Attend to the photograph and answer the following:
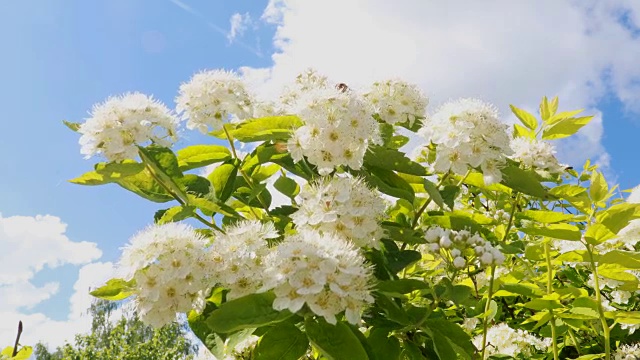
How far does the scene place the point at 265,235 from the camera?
174 cm

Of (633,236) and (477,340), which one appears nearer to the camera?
(633,236)

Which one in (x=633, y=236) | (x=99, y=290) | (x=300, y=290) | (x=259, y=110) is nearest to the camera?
(x=300, y=290)

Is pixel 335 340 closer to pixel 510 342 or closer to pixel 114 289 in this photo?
pixel 114 289

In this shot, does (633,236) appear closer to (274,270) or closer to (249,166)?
(249,166)

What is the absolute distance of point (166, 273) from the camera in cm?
160

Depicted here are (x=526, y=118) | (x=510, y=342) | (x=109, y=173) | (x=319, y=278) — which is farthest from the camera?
(x=510, y=342)

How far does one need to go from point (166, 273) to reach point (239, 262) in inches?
6.8

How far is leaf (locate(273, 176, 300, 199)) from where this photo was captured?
2039 millimetres

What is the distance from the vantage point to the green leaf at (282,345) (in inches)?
Result: 61.5

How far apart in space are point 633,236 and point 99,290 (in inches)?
81.7

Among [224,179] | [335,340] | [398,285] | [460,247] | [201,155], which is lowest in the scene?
[335,340]

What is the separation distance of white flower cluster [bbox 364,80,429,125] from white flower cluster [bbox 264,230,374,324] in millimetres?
814

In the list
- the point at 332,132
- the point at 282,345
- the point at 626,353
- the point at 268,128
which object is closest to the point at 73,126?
the point at 268,128

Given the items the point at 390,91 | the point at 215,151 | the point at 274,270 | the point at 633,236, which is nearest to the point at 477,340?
the point at 633,236
